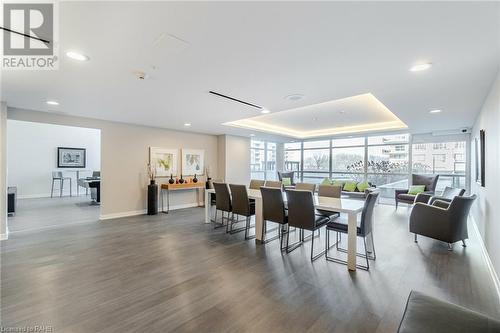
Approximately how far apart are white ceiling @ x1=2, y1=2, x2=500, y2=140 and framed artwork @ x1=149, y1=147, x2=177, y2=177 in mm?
2542

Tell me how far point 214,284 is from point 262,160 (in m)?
7.56

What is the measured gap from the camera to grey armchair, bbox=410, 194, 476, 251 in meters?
3.38

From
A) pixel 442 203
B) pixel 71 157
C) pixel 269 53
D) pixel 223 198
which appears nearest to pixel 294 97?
pixel 269 53

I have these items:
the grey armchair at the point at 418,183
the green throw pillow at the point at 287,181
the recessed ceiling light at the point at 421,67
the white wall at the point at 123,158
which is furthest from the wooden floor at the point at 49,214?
the grey armchair at the point at 418,183

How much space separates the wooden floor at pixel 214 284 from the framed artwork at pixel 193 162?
10.5ft

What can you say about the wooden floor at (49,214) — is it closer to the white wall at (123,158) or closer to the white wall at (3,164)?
the white wall at (3,164)

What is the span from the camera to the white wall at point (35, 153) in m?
7.92

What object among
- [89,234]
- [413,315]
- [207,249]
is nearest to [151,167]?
[89,234]

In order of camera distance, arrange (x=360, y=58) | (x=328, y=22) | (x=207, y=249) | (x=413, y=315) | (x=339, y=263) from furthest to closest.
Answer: (x=207, y=249) → (x=339, y=263) → (x=360, y=58) → (x=328, y=22) → (x=413, y=315)

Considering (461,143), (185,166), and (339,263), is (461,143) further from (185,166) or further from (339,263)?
(185,166)

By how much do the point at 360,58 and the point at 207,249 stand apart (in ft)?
10.5

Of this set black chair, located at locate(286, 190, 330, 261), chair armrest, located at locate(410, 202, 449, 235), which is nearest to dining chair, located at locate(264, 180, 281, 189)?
black chair, located at locate(286, 190, 330, 261)

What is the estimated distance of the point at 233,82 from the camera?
2.87 m

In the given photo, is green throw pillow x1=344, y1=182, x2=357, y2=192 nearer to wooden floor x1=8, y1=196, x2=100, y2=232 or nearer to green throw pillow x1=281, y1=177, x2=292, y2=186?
green throw pillow x1=281, y1=177, x2=292, y2=186
